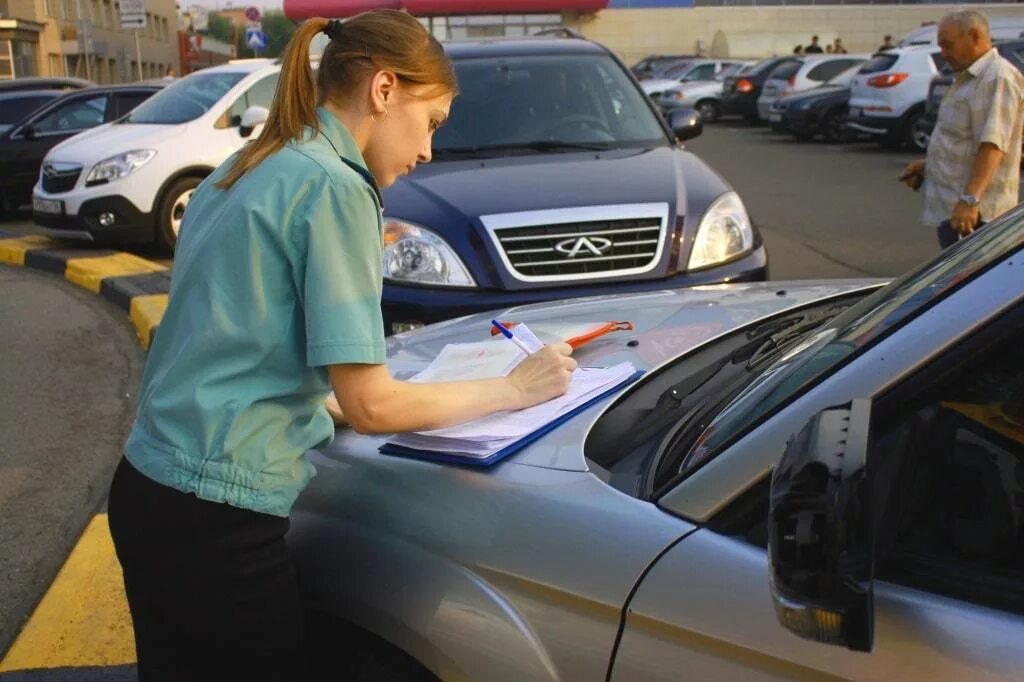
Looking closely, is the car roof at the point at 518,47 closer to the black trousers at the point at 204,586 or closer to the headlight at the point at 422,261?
the headlight at the point at 422,261

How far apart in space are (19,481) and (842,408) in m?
4.27

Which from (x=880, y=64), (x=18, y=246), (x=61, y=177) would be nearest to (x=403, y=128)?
(x=61, y=177)

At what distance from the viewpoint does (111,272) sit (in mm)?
9211

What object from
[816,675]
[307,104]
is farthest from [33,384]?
[816,675]

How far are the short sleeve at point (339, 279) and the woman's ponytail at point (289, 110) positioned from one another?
17 centimetres

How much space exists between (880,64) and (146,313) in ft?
48.5

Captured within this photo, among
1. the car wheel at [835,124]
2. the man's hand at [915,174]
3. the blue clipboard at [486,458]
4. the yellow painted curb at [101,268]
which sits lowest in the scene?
the car wheel at [835,124]

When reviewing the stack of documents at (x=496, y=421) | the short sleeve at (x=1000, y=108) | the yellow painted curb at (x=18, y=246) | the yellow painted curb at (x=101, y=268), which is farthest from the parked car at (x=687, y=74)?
the stack of documents at (x=496, y=421)

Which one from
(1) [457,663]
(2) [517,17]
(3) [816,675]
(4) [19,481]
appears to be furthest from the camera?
(2) [517,17]

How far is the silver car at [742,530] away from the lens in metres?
1.40

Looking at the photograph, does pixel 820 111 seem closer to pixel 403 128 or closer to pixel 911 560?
pixel 403 128

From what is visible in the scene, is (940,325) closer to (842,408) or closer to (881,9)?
(842,408)

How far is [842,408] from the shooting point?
1.49 meters

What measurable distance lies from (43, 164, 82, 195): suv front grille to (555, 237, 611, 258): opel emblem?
6.71 meters
